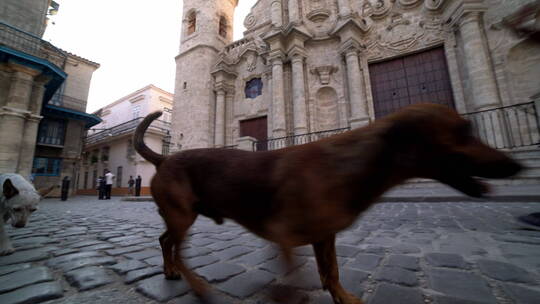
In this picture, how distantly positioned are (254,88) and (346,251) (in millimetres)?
14973

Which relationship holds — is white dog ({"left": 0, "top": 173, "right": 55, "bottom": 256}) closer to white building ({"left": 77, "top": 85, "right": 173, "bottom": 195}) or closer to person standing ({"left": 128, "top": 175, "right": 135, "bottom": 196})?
white building ({"left": 77, "top": 85, "right": 173, "bottom": 195})

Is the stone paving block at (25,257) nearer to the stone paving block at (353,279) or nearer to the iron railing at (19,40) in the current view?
the stone paving block at (353,279)

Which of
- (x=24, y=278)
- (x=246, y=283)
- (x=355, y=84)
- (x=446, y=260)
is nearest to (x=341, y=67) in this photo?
(x=355, y=84)

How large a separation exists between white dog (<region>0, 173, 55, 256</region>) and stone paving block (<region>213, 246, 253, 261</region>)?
2137 millimetres

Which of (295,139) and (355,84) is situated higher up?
(355,84)

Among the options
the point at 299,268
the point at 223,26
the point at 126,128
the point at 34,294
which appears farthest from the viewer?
the point at 126,128

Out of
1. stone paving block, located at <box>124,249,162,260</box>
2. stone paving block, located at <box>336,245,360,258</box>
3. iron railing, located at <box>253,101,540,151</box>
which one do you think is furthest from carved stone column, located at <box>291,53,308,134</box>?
stone paving block, located at <box>124,249,162,260</box>

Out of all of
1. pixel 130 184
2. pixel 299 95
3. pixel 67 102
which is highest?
pixel 67 102

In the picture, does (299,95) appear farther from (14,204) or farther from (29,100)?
(29,100)

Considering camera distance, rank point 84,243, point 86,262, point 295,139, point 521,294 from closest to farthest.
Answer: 1. point 521,294
2. point 86,262
3. point 84,243
4. point 295,139

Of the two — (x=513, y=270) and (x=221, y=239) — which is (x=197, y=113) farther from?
(x=513, y=270)

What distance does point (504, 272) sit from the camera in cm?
154

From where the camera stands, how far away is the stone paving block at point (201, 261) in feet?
6.44

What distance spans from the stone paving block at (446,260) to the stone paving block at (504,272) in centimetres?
11
